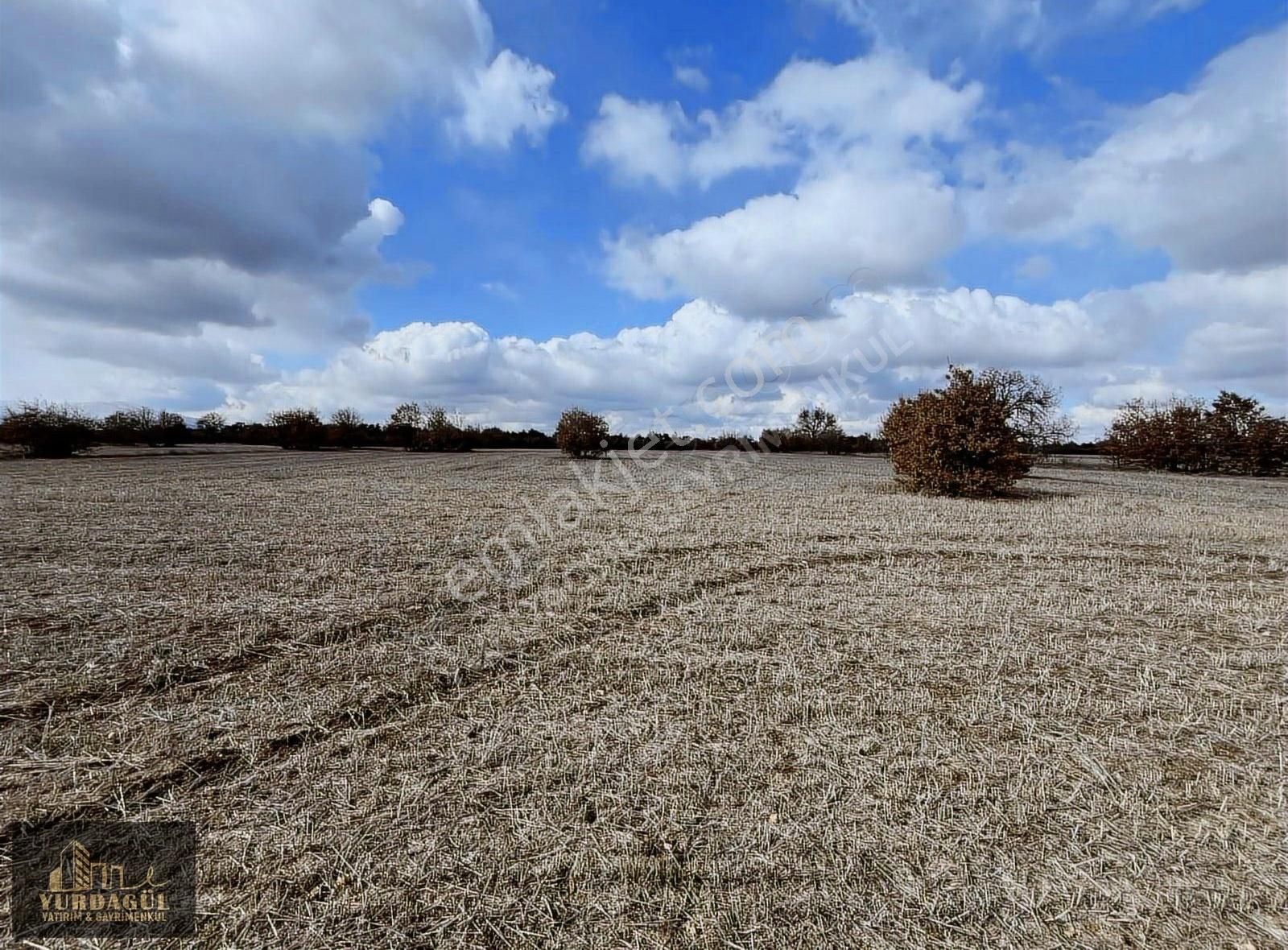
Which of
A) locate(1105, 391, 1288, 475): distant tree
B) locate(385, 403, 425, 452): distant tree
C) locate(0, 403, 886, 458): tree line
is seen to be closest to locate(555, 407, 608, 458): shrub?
locate(0, 403, 886, 458): tree line

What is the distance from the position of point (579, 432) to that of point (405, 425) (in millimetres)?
24347

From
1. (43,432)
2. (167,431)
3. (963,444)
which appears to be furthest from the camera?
(167,431)

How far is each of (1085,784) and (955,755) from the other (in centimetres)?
63

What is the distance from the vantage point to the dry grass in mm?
2227

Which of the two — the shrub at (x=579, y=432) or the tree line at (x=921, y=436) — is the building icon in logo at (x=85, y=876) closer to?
the tree line at (x=921, y=436)

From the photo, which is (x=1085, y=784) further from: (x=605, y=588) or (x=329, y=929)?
(x=605, y=588)

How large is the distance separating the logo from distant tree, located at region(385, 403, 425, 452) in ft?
173

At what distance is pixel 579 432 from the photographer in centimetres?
3791

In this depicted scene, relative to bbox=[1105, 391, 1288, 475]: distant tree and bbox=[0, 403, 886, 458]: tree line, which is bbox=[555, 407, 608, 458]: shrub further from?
bbox=[1105, 391, 1288, 475]: distant tree

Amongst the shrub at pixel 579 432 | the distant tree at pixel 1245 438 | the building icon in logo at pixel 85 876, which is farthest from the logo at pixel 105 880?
the distant tree at pixel 1245 438

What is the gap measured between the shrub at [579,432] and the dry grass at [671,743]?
99.2 feet

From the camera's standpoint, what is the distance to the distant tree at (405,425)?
52294 mm

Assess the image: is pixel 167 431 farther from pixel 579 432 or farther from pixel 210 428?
pixel 579 432

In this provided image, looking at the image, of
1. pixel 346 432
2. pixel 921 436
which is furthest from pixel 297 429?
pixel 921 436
